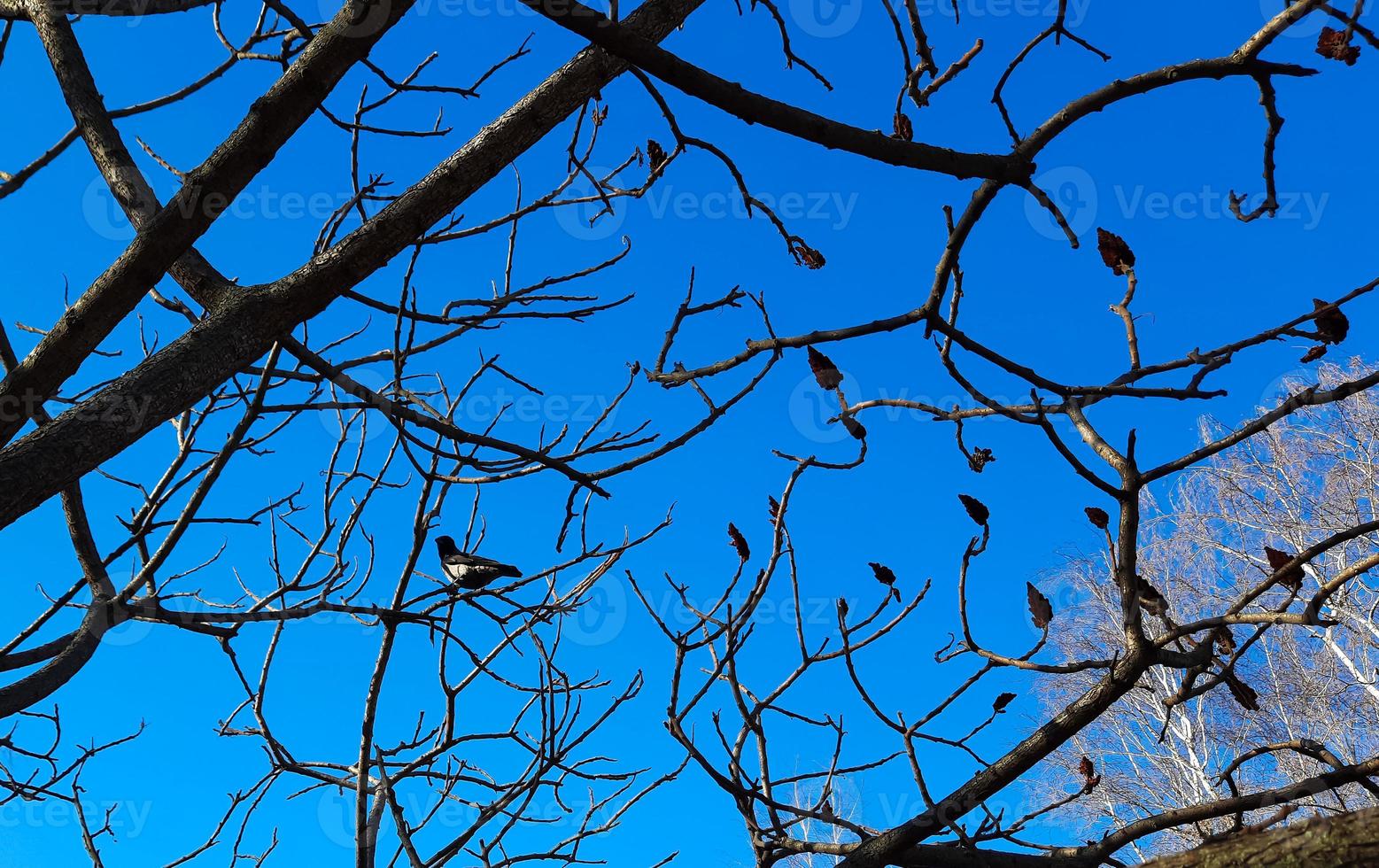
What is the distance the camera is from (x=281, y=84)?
7.24 ft

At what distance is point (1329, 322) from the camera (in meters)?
1.87

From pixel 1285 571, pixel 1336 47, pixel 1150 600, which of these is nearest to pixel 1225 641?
pixel 1285 571

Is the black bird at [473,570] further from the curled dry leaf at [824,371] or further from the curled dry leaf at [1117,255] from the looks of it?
the curled dry leaf at [1117,255]

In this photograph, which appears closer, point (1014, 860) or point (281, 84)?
point (1014, 860)

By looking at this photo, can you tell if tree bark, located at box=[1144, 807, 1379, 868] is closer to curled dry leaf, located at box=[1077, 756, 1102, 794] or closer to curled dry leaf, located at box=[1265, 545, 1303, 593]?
curled dry leaf, located at box=[1265, 545, 1303, 593]

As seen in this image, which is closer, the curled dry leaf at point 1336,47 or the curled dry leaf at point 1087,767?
the curled dry leaf at point 1336,47

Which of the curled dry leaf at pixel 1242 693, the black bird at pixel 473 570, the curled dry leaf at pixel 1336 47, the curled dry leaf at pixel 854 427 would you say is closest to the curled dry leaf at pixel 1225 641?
the curled dry leaf at pixel 1242 693

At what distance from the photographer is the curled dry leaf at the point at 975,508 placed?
2.03 metres

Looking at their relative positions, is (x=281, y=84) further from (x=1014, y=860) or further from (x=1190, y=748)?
(x=1190, y=748)

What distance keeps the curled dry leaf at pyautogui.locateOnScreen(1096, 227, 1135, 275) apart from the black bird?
6.05ft

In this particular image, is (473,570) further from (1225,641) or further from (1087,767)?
(1225,641)

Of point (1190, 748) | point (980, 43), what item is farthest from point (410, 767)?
point (1190, 748)

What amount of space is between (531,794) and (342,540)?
Answer: 3.29 feet

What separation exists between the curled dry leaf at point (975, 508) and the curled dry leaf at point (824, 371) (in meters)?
0.37
